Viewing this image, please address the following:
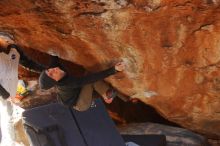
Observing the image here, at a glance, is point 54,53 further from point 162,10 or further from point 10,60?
point 162,10

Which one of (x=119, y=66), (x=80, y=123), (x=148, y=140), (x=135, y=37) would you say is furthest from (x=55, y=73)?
(x=148, y=140)

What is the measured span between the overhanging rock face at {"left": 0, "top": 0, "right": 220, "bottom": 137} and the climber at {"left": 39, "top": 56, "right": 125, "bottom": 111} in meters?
0.09

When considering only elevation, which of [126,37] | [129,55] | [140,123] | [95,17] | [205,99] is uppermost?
[95,17]

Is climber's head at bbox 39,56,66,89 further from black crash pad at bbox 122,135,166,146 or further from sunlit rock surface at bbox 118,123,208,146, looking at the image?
sunlit rock surface at bbox 118,123,208,146

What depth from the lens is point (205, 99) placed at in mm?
3709

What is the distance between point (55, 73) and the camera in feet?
9.67

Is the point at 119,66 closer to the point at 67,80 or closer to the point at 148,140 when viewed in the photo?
the point at 67,80

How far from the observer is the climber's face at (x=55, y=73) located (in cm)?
293

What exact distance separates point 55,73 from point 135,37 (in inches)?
26.1

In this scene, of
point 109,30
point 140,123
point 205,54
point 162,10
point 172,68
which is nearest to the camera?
point 162,10

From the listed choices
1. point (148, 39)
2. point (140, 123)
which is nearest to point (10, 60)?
point (148, 39)

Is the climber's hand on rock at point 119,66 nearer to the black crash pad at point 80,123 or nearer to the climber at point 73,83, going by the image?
the climber at point 73,83

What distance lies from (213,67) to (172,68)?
32 cm

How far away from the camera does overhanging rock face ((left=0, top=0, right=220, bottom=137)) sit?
2441 millimetres
